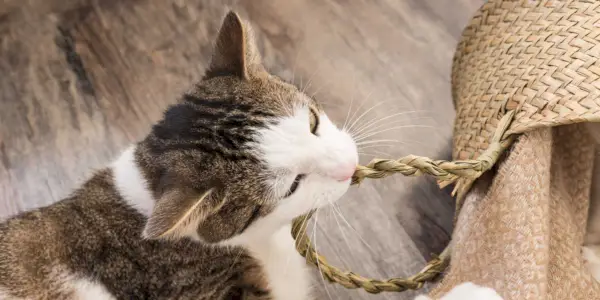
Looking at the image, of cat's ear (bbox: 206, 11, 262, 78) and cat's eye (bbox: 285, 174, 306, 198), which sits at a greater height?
cat's ear (bbox: 206, 11, 262, 78)

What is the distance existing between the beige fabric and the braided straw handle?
1.4 inches

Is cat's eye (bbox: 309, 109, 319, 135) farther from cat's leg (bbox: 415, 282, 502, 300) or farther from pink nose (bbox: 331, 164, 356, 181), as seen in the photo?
cat's leg (bbox: 415, 282, 502, 300)

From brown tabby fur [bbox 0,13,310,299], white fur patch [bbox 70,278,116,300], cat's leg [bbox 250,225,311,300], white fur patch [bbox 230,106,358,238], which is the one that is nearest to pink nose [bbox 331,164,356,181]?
white fur patch [bbox 230,106,358,238]

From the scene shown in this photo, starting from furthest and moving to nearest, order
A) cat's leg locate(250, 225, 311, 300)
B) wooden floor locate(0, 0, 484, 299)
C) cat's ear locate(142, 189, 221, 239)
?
wooden floor locate(0, 0, 484, 299), cat's leg locate(250, 225, 311, 300), cat's ear locate(142, 189, 221, 239)

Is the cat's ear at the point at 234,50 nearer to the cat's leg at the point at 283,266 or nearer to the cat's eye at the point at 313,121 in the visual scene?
the cat's eye at the point at 313,121

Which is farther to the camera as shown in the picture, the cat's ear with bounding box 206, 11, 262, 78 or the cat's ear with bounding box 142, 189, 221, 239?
the cat's ear with bounding box 206, 11, 262, 78

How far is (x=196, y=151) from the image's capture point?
0.88m

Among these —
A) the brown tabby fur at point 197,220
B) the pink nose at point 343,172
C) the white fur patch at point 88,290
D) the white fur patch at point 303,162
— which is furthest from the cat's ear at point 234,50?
the white fur patch at point 88,290

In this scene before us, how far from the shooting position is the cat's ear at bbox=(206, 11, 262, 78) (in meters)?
0.92

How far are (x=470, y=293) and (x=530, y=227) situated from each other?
15 centimetres

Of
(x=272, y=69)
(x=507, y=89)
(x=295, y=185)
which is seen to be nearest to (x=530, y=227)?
(x=507, y=89)

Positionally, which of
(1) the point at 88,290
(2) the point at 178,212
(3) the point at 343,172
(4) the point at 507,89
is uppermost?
(4) the point at 507,89

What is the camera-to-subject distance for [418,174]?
0.89m

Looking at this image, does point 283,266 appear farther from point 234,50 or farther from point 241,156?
point 234,50
